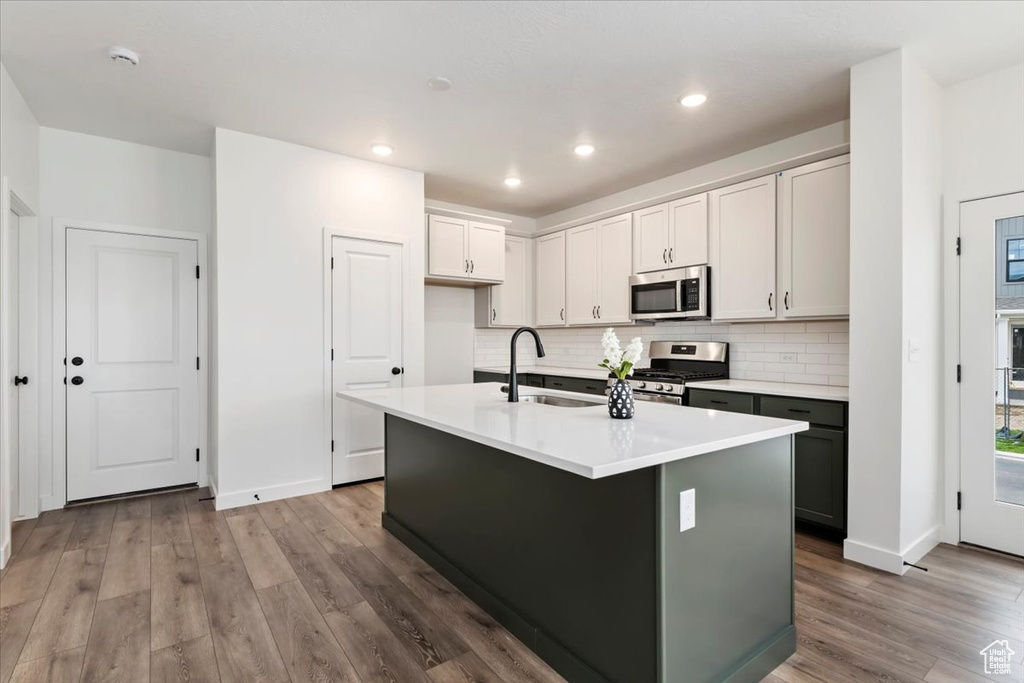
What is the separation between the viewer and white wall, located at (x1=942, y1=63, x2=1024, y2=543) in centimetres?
276

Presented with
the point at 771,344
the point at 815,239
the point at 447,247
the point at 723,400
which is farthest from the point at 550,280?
the point at 815,239

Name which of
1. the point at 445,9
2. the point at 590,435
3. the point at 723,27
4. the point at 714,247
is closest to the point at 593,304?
the point at 714,247

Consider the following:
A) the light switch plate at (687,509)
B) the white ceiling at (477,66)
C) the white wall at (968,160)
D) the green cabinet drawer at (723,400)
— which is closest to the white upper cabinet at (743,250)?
the white ceiling at (477,66)

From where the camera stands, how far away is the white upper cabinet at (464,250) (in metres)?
4.83

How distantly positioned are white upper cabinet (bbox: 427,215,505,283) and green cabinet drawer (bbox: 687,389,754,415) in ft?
8.05

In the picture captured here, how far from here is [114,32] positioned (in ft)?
8.02

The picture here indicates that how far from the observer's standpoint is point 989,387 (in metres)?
2.85

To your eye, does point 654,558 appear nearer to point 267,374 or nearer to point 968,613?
point 968,613

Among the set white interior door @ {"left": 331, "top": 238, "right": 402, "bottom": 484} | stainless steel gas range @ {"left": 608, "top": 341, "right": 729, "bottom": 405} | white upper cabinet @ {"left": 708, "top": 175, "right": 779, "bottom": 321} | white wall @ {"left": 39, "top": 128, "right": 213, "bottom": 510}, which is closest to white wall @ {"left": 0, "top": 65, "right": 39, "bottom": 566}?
white wall @ {"left": 39, "top": 128, "right": 213, "bottom": 510}

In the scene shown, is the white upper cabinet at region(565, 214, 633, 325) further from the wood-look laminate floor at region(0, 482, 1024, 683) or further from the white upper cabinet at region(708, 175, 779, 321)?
the wood-look laminate floor at region(0, 482, 1024, 683)

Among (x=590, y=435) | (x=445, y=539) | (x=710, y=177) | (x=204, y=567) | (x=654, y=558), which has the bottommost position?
(x=204, y=567)

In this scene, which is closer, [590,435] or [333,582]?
[590,435]

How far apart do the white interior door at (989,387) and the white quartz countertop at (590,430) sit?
1.86m

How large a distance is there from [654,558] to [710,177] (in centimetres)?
367
